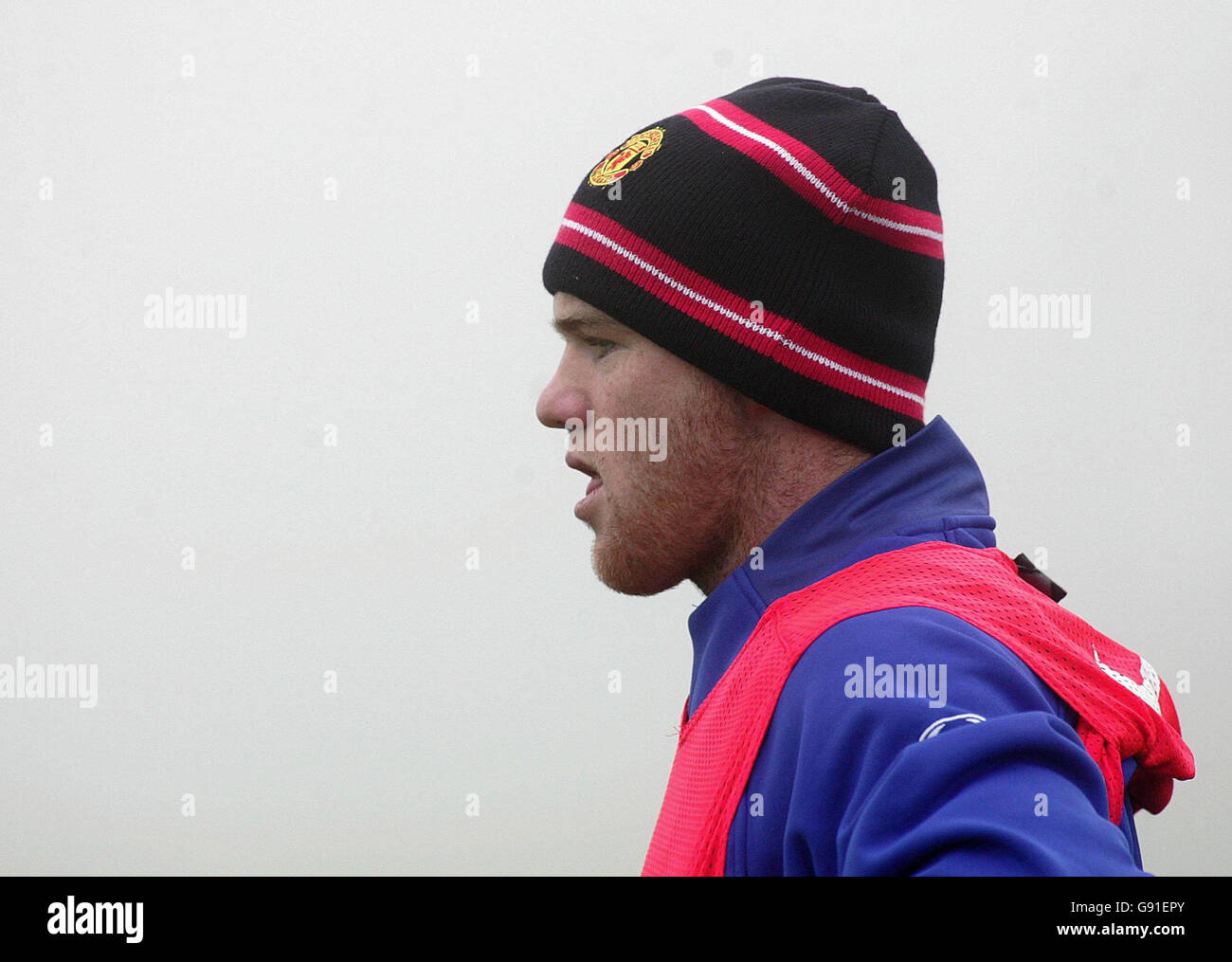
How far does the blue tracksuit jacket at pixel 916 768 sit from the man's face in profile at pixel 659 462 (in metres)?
0.10

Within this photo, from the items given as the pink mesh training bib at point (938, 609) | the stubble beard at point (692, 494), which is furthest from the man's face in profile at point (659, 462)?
the pink mesh training bib at point (938, 609)

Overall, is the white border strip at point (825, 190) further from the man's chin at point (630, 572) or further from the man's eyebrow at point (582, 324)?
the man's chin at point (630, 572)

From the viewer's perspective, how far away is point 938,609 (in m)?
0.59

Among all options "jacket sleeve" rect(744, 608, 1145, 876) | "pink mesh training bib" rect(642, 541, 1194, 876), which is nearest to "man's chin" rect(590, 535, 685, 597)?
"pink mesh training bib" rect(642, 541, 1194, 876)

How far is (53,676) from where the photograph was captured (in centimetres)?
227

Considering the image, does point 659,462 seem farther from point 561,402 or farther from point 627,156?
point 627,156

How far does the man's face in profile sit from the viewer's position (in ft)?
2.61

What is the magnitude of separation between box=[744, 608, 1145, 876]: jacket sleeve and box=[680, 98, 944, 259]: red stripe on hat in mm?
325

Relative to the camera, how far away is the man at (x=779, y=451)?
2.04 feet

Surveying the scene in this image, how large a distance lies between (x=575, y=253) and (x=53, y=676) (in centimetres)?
185

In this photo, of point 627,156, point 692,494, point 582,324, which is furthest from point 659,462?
point 627,156

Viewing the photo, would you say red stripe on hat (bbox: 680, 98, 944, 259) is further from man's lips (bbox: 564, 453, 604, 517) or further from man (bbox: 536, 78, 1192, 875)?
man's lips (bbox: 564, 453, 604, 517)

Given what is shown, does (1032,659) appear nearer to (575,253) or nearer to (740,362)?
(740,362)
